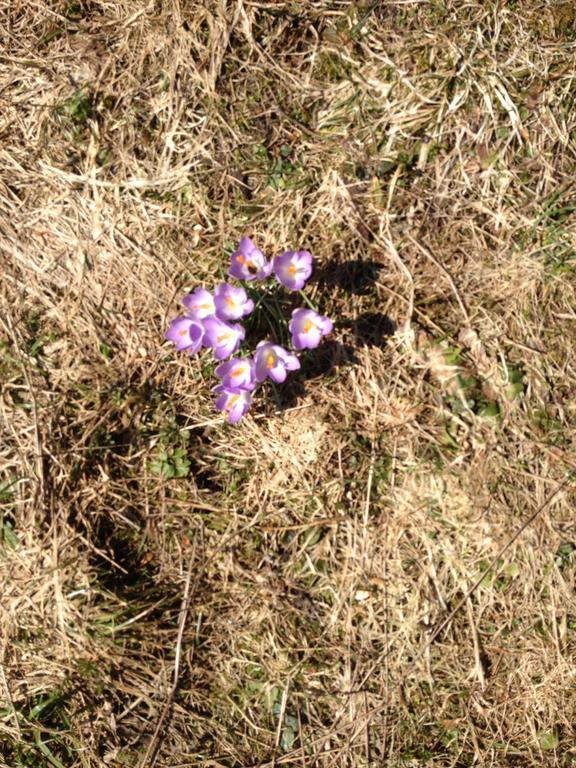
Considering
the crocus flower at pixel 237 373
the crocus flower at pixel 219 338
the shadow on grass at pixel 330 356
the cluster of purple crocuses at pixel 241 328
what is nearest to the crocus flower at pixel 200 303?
the cluster of purple crocuses at pixel 241 328

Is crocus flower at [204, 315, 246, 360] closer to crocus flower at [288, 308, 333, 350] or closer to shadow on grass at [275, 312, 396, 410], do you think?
crocus flower at [288, 308, 333, 350]

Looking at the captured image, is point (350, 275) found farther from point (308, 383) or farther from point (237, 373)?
point (237, 373)

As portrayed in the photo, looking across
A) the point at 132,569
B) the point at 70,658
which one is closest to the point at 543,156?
the point at 132,569

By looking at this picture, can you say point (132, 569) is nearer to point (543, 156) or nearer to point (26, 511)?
point (26, 511)

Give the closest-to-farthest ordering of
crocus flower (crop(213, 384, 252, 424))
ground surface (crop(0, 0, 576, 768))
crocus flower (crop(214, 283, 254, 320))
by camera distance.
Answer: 1. crocus flower (crop(214, 283, 254, 320))
2. crocus flower (crop(213, 384, 252, 424))
3. ground surface (crop(0, 0, 576, 768))

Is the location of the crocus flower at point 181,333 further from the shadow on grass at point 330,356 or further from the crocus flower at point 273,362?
the shadow on grass at point 330,356

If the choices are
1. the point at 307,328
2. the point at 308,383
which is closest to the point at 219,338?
the point at 307,328

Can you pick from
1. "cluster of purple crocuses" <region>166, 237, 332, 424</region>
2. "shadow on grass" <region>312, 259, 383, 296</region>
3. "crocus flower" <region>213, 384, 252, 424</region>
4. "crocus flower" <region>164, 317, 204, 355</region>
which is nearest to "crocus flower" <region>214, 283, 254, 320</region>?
"cluster of purple crocuses" <region>166, 237, 332, 424</region>
